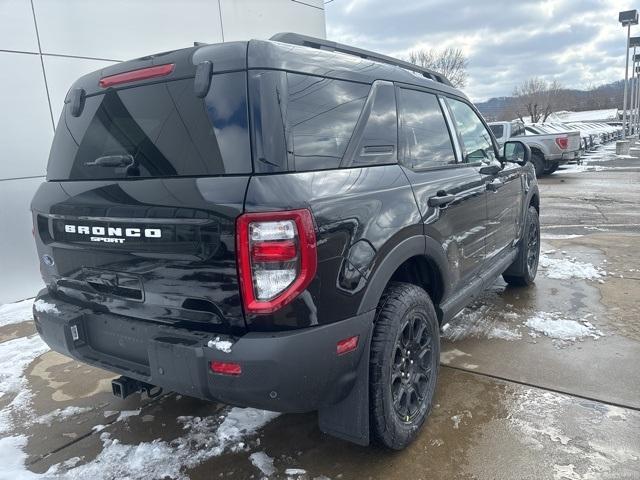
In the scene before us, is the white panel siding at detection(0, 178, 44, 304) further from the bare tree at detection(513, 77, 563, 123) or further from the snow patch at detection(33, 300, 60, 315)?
the bare tree at detection(513, 77, 563, 123)

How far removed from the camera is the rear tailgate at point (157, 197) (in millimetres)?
1975

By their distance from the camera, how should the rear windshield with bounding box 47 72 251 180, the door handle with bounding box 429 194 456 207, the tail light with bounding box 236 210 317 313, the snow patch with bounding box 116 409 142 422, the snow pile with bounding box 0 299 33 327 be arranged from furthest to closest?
the snow pile with bounding box 0 299 33 327 → the snow patch with bounding box 116 409 142 422 → the door handle with bounding box 429 194 456 207 → the rear windshield with bounding box 47 72 251 180 → the tail light with bounding box 236 210 317 313

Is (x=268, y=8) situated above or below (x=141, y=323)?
above

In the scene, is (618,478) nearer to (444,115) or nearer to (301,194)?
(301,194)

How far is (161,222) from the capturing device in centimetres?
205

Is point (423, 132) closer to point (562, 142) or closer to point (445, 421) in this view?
point (445, 421)

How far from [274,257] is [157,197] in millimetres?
605

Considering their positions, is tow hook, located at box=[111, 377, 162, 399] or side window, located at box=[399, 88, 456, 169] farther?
side window, located at box=[399, 88, 456, 169]

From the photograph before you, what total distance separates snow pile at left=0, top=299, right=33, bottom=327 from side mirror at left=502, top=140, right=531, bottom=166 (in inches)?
199

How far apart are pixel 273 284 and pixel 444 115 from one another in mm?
2029

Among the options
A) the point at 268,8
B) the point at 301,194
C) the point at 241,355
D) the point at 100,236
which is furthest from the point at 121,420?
the point at 268,8

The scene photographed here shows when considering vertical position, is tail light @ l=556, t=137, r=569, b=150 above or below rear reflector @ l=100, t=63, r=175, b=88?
below

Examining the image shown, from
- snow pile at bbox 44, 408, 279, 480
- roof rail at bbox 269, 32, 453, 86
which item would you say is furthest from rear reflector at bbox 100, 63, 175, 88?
snow pile at bbox 44, 408, 279, 480

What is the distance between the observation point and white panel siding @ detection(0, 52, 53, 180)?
18.1ft
